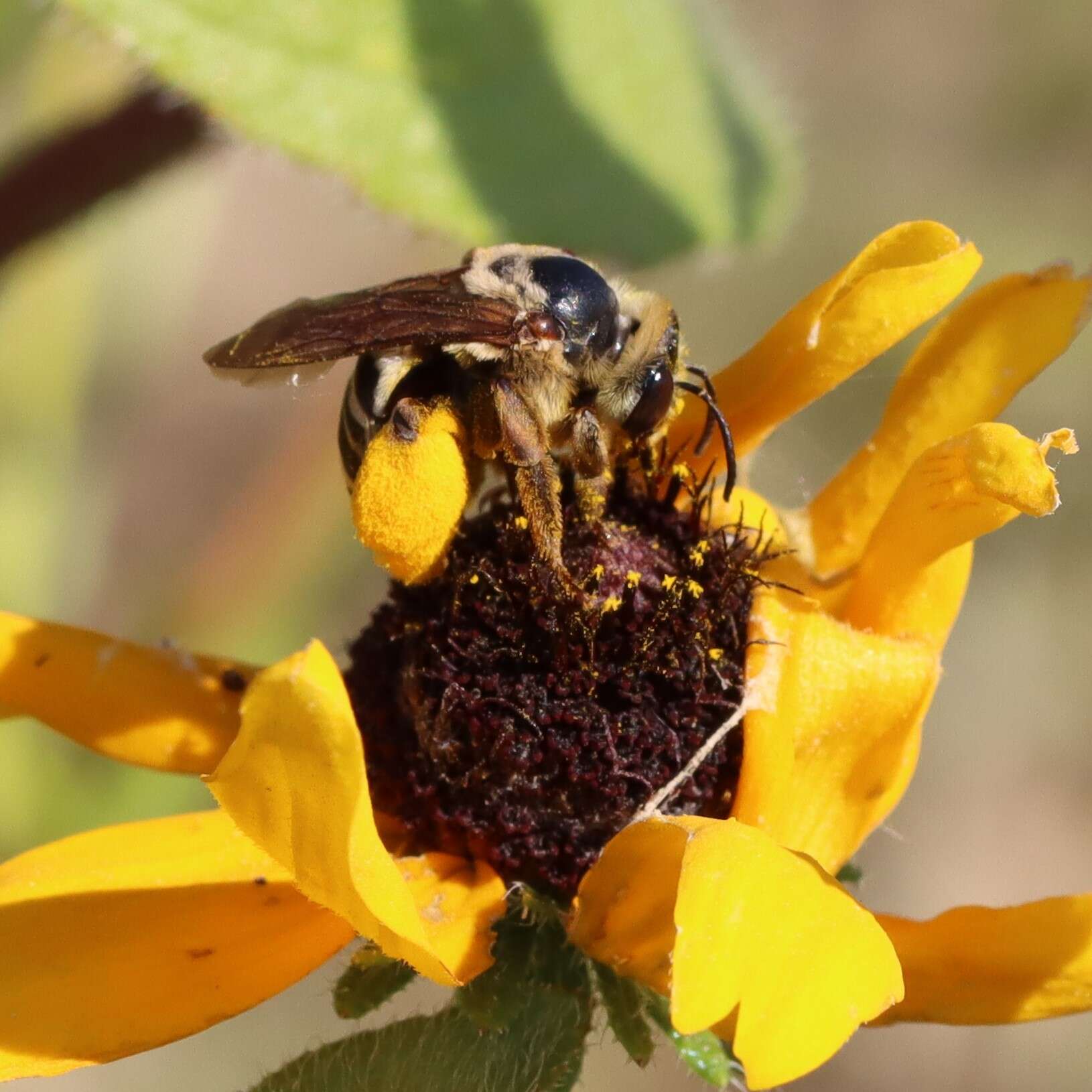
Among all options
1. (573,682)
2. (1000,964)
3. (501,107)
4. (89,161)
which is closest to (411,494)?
(573,682)

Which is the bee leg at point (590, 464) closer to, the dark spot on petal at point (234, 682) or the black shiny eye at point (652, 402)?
the black shiny eye at point (652, 402)

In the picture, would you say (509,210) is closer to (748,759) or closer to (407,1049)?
(748,759)

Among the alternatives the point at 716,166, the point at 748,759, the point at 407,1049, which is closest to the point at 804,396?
the point at 748,759

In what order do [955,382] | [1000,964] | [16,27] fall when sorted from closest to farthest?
[1000,964]
[955,382]
[16,27]

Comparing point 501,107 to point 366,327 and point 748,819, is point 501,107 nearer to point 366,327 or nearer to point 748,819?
point 366,327

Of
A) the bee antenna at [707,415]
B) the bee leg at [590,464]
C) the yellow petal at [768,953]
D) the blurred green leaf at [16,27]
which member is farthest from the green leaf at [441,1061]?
the blurred green leaf at [16,27]
